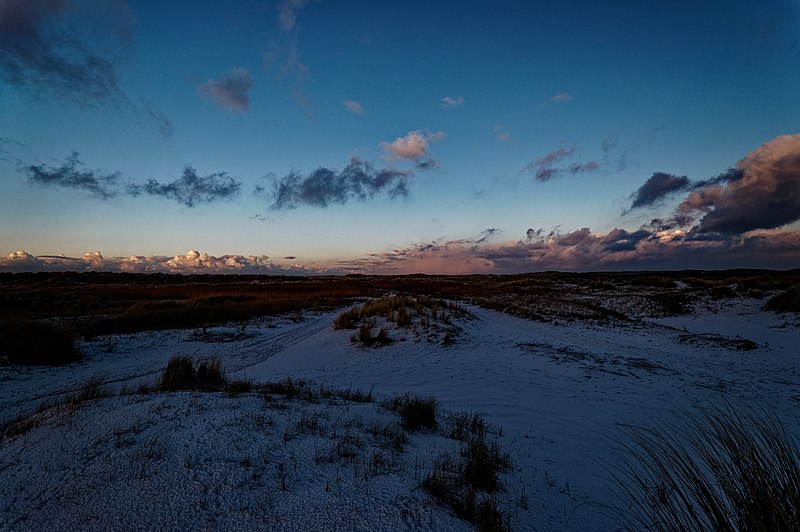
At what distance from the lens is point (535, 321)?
58.3ft

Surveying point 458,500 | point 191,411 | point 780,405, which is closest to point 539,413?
point 458,500

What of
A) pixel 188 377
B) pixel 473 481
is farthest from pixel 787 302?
pixel 188 377

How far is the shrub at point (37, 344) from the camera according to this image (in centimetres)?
895

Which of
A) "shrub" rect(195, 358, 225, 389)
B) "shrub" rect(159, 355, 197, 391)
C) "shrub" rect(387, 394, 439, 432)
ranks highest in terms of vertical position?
"shrub" rect(159, 355, 197, 391)

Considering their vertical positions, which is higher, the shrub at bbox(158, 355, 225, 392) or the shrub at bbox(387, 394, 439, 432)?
the shrub at bbox(158, 355, 225, 392)

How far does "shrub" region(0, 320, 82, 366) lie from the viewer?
895cm

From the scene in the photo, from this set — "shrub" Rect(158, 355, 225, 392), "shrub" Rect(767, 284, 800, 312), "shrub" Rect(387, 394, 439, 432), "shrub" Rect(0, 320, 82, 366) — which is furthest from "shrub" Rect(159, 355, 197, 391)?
"shrub" Rect(767, 284, 800, 312)

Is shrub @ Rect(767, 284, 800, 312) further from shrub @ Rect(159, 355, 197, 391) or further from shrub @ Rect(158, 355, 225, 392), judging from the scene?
shrub @ Rect(159, 355, 197, 391)

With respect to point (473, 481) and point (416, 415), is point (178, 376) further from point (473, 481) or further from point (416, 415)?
point (473, 481)

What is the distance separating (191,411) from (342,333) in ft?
32.0

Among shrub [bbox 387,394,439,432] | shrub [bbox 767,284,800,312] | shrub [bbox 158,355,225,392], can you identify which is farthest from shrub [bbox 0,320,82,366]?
shrub [bbox 767,284,800,312]

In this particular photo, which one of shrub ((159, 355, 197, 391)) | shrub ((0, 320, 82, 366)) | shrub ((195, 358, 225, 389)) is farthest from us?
shrub ((0, 320, 82, 366))

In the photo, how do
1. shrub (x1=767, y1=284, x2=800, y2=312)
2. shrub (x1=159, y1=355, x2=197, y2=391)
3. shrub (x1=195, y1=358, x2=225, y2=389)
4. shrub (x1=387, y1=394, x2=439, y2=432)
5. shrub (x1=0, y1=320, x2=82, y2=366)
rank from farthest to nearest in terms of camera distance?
1. shrub (x1=767, y1=284, x2=800, y2=312)
2. shrub (x1=0, y1=320, x2=82, y2=366)
3. shrub (x1=195, y1=358, x2=225, y2=389)
4. shrub (x1=159, y1=355, x2=197, y2=391)
5. shrub (x1=387, y1=394, x2=439, y2=432)

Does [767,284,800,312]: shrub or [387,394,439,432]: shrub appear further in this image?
[767,284,800,312]: shrub
